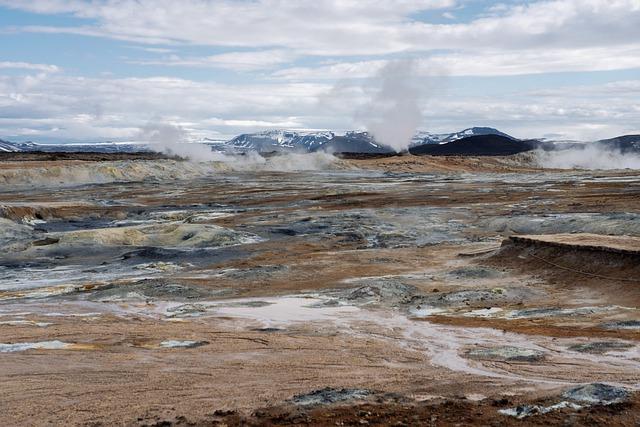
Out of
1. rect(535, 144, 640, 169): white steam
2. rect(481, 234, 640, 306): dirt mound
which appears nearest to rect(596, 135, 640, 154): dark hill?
rect(535, 144, 640, 169): white steam

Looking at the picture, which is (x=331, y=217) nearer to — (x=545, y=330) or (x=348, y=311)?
(x=348, y=311)

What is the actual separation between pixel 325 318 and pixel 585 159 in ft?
407

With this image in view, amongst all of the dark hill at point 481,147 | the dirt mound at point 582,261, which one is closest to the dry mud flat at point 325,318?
the dirt mound at point 582,261

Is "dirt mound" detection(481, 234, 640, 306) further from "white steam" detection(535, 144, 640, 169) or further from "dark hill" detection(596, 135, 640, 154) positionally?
"dark hill" detection(596, 135, 640, 154)

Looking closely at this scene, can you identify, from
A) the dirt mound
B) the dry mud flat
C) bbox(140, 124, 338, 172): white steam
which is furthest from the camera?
bbox(140, 124, 338, 172): white steam

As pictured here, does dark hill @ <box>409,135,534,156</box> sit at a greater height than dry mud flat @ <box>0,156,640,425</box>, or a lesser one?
greater

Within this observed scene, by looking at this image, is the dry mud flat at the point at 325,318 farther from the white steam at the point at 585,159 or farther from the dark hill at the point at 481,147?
the dark hill at the point at 481,147

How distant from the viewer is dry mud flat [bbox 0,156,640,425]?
9562mm

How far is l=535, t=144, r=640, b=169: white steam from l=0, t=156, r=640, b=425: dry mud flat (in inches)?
3525

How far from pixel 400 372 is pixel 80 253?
70.2ft

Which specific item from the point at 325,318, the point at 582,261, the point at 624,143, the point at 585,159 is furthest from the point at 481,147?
the point at 325,318

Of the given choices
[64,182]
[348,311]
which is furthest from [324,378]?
[64,182]

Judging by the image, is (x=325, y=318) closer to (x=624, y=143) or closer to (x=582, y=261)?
(x=582, y=261)

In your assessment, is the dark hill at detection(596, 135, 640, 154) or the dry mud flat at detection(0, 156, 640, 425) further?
the dark hill at detection(596, 135, 640, 154)
